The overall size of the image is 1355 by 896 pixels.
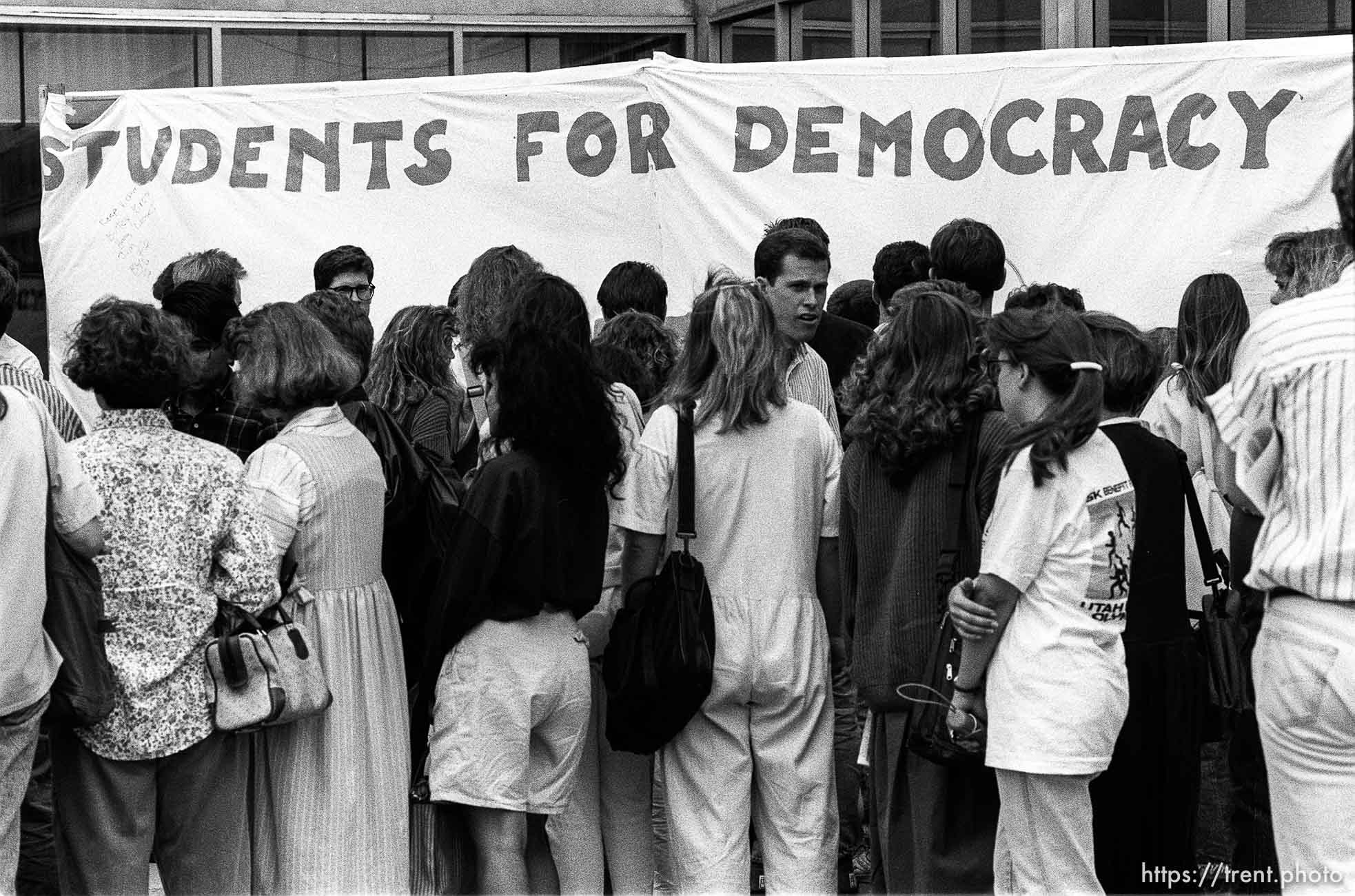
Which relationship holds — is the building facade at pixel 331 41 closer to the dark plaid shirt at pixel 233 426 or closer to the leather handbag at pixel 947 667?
the dark plaid shirt at pixel 233 426

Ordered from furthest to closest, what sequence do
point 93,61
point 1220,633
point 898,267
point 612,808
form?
point 93,61, point 898,267, point 612,808, point 1220,633

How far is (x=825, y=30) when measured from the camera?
10953mm

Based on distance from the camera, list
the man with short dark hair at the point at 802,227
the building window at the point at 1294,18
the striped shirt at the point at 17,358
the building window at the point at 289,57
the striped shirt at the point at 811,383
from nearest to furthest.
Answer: the striped shirt at the point at 17,358, the striped shirt at the point at 811,383, the man with short dark hair at the point at 802,227, the building window at the point at 1294,18, the building window at the point at 289,57

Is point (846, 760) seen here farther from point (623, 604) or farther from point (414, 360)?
point (414, 360)

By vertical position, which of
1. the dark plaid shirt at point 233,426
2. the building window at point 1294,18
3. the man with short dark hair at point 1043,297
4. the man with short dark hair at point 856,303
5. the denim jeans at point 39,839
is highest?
the building window at point 1294,18

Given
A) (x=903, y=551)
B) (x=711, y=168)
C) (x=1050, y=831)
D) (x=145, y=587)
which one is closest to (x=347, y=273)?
(x=711, y=168)

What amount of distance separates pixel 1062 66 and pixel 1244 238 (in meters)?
1.03

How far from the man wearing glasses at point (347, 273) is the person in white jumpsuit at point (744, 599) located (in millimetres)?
2252

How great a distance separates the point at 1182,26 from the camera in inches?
348

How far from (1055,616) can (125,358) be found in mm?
2413

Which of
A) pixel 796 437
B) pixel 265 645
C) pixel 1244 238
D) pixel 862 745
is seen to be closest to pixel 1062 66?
pixel 1244 238

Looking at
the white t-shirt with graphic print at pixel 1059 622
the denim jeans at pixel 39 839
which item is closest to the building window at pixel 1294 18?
the white t-shirt with graphic print at pixel 1059 622

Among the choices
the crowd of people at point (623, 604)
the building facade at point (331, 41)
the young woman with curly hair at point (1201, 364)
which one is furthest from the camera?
the building facade at point (331, 41)

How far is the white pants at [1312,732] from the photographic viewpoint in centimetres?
348
